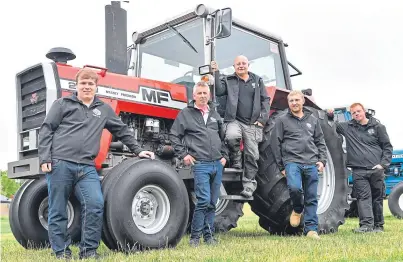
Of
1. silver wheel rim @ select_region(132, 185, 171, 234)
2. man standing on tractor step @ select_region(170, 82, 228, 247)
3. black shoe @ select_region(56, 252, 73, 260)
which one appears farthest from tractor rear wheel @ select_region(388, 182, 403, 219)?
black shoe @ select_region(56, 252, 73, 260)

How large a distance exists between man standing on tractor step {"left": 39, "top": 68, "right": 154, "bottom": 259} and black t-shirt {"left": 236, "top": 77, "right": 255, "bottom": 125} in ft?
5.95

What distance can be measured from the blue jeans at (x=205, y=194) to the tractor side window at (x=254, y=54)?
1540mm

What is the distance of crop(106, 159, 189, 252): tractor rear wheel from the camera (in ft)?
14.3

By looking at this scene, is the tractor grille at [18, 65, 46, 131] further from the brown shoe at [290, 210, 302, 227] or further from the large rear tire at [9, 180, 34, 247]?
the brown shoe at [290, 210, 302, 227]

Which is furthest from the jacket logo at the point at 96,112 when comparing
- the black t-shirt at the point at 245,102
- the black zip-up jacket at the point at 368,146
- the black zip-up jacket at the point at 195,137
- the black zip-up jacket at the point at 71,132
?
the black zip-up jacket at the point at 368,146

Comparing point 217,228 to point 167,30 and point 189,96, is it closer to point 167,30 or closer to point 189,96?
point 189,96

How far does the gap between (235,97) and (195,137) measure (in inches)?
30.9

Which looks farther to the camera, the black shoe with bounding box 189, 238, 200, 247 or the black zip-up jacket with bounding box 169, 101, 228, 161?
the black zip-up jacket with bounding box 169, 101, 228, 161

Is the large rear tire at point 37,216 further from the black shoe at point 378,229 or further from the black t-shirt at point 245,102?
the black shoe at point 378,229

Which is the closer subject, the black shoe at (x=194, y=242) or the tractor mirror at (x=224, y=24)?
the black shoe at (x=194, y=242)

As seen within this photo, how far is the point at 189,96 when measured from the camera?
581 centimetres

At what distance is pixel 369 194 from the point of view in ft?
21.5

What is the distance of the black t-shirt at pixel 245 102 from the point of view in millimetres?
5594

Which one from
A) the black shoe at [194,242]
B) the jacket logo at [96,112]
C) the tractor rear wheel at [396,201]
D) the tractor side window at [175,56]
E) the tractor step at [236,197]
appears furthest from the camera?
the tractor rear wheel at [396,201]
